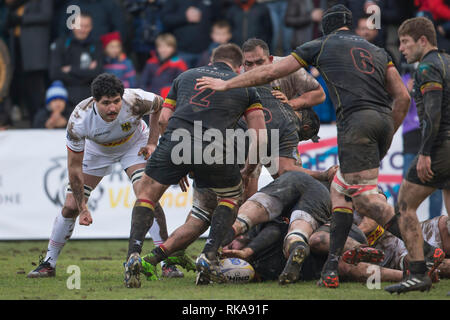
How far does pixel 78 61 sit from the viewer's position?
46.2 feet

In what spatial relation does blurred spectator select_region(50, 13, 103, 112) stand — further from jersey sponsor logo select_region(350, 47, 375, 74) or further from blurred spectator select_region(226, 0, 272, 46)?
jersey sponsor logo select_region(350, 47, 375, 74)

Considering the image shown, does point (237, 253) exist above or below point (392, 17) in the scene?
below

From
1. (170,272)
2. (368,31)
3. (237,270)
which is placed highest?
(368,31)

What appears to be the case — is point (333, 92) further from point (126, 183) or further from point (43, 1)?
point (43, 1)

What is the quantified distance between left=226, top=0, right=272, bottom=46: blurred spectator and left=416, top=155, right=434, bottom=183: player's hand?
8166 millimetres

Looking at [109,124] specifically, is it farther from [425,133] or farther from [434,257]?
[434,257]

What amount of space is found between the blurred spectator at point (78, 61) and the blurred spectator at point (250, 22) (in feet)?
8.08

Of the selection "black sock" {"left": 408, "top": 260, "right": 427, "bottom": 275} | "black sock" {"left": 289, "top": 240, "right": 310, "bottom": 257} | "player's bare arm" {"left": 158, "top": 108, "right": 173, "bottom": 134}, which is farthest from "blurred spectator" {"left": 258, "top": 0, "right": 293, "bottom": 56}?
"black sock" {"left": 408, "top": 260, "right": 427, "bottom": 275}

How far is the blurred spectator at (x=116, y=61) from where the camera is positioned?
14273mm

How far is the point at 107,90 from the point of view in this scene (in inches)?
301

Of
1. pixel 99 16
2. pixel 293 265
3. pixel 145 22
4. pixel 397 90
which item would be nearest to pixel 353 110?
pixel 397 90

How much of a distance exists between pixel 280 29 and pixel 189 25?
5.62 ft

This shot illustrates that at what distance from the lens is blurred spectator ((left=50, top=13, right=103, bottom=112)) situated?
45.8ft
